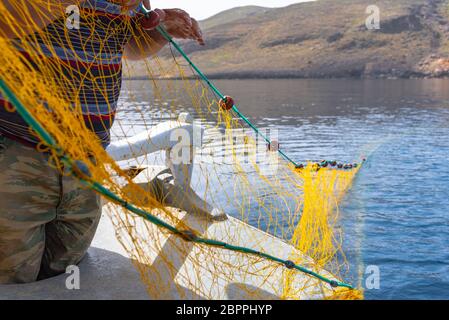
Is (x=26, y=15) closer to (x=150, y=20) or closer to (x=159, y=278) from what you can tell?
(x=150, y=20)

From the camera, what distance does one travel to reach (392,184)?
13.7 meters

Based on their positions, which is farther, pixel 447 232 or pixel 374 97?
pixel 374 97

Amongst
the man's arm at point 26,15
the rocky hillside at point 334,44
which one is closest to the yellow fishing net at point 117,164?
the man's arm at point 26,15

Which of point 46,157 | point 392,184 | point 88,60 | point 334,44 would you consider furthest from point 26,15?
point 334,44

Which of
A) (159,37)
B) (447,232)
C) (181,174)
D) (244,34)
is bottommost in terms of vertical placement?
(447,232)

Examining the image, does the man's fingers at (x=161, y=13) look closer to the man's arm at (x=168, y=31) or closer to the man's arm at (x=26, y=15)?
the man's arm at (x=168, y=31)

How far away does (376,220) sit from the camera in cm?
1027

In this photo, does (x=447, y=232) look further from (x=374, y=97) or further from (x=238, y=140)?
(x=374, y=97)

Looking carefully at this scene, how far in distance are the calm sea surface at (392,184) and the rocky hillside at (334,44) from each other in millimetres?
59014

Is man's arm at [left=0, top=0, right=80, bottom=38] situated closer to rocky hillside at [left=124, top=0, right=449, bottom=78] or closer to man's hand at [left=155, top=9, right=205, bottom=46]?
man's hand at [left=155, top=9, right=205, bottom=46]

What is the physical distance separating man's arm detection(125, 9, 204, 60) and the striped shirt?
39cm

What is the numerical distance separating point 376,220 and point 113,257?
6772 millimetres

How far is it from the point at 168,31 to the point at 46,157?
65.7 inches

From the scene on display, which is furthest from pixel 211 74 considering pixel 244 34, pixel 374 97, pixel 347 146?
pixel 347 146
